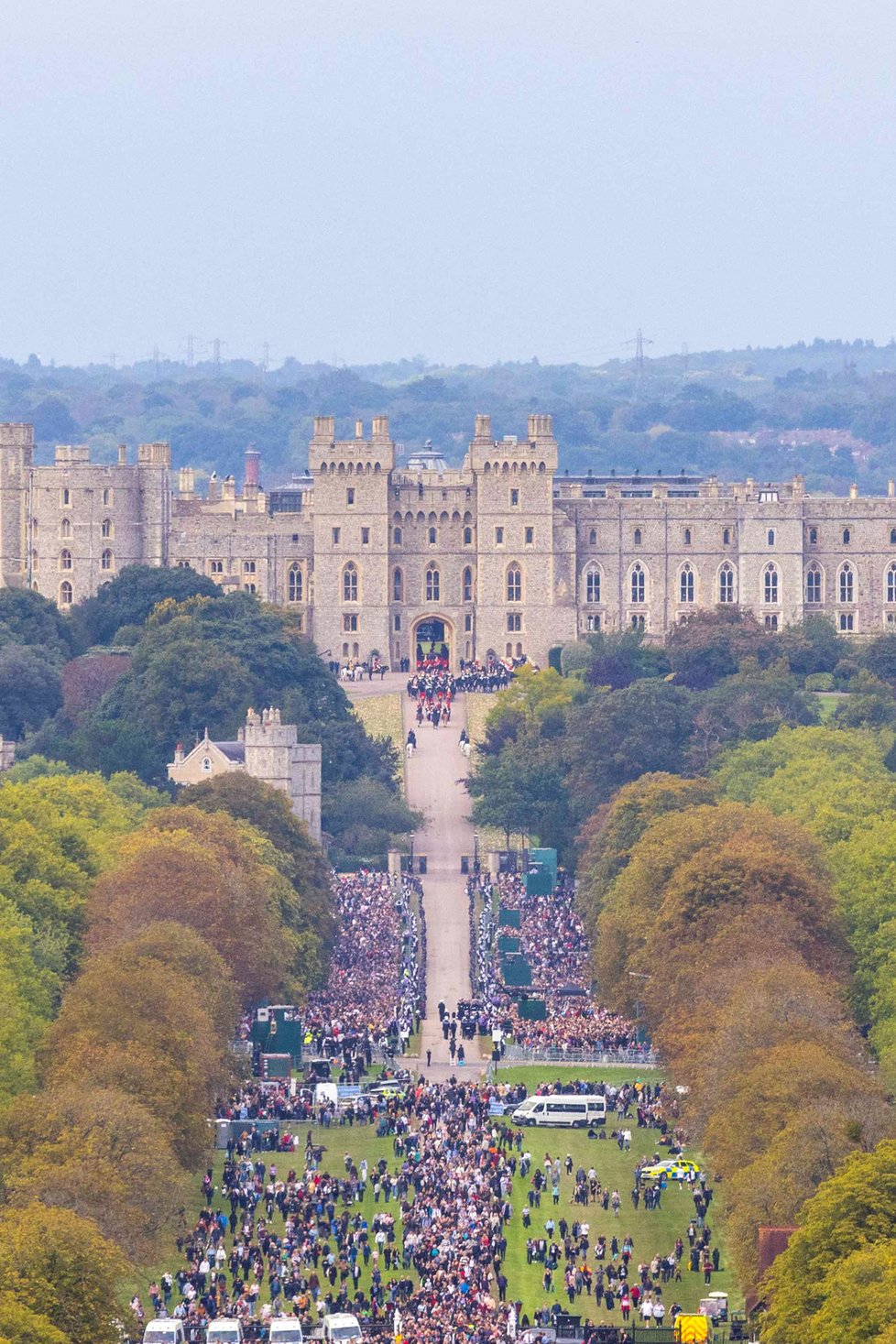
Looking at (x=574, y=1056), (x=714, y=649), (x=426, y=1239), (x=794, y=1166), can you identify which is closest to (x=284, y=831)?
(x=574, y=1056)

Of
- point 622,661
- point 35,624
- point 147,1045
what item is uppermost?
point 35,624

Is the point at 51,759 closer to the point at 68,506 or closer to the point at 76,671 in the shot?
the point at 76,671

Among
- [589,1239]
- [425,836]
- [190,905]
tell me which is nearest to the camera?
[589,1239]

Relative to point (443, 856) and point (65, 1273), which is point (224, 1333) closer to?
point (65, 1273)

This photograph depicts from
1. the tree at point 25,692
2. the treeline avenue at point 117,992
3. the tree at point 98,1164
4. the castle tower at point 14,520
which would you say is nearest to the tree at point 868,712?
the tree at point 25,692

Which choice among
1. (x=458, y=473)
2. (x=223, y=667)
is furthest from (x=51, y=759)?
(x=458, y=473)

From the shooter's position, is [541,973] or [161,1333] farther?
[541,973]
